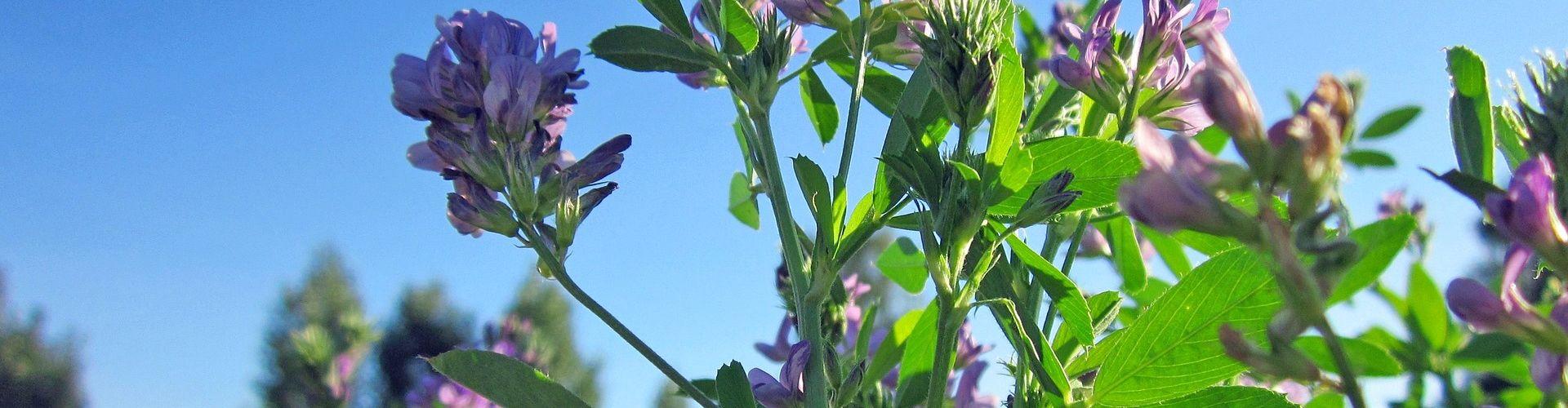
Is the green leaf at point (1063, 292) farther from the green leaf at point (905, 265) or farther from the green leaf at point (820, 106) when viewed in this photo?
the green leaf at point (905, 265)

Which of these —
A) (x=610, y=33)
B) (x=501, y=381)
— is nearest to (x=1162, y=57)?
(x=610, y=33)

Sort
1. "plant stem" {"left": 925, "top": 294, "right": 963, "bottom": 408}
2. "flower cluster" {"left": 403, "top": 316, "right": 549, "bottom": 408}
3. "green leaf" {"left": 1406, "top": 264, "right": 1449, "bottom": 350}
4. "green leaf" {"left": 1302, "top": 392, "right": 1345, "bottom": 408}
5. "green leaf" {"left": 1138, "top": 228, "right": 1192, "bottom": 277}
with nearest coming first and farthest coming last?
"green leaf" {"left": 1406, "top": 264, "right": 1449, "bottom": 350}
"plant stem" {"left": 925, "top": 294, "right": 963, "bottom": 408}
"green leaf" {"left": 1302, "top": 392, "right": 1345, "bottom": 408}
"green leaf" {"left": 1138, "top": 228, "right": 1192, "bottom": 277}
"flower cluster" {"left": 403, "top": 316, "right": 549, "bottom": 408}

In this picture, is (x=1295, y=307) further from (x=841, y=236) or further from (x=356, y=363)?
(x=356, y=363)

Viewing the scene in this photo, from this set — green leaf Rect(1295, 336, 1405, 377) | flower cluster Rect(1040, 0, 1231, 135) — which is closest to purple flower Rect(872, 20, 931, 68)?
flower cluster Rect(1040, 0, 1231, 135)

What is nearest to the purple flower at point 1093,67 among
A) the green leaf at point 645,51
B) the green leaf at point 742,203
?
the green leaf at point 645,51

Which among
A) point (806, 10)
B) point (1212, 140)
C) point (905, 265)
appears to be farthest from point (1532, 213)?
point (905, 265)

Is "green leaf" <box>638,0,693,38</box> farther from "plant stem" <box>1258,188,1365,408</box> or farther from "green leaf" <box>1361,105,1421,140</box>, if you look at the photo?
"green leaf" <box>1361,105,1421,140</box>
